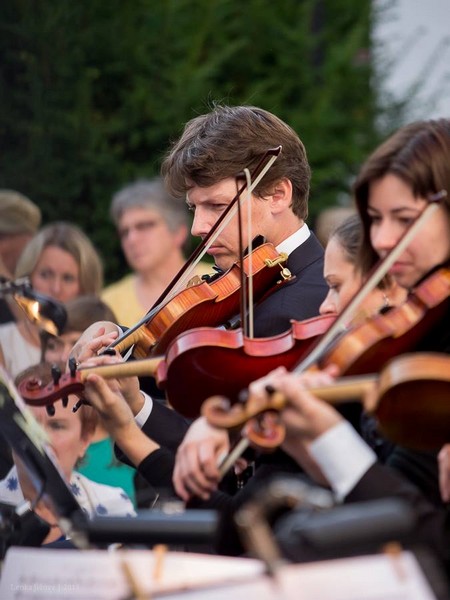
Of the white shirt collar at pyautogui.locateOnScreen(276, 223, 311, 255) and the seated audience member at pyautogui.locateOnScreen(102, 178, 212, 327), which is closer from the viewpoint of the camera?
the white shirt collar at pyautogui.locateOnScreen(276, 223, 311, 255)

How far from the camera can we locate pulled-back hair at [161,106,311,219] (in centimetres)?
380

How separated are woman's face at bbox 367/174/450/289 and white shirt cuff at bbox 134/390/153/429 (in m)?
1.25

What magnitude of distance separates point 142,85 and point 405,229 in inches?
208

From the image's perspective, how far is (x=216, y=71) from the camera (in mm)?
7812

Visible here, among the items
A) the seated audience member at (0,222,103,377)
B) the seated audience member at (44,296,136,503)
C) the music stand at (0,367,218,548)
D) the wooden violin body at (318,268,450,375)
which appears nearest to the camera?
the music stand at (0,367,218,548)

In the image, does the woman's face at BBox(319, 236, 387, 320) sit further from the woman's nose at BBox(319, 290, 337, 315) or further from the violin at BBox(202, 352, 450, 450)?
the violin at BBox(202, 352, 450, 450)

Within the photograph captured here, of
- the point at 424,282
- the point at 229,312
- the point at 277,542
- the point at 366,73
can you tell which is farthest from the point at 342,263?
the point at 366,73

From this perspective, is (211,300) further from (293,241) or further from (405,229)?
(405,229)

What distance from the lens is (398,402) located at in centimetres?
245

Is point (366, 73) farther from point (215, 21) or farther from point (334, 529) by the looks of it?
point (334, 529)

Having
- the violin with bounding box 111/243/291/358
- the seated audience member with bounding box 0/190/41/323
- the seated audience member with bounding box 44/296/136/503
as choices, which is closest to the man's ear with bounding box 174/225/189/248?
the seated audience member with bounding box 0/190/41/323

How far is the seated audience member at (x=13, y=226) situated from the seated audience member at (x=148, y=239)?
1.53 ft

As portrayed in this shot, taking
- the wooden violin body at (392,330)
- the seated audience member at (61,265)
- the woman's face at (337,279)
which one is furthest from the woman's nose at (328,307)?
the seated audience member at (61,265)

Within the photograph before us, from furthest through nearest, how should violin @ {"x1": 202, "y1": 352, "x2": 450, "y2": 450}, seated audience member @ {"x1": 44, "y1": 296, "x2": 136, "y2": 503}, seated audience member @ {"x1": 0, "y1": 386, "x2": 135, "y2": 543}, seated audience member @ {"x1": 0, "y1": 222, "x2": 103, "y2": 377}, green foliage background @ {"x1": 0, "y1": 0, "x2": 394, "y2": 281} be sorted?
green foliage background @ {"x1": 0, "y1": 0, "x2": 394, "y2": 281}, seated audience member @ {"x1": 0, "y1": 222, "x2": 103, "y2": 377}, seated audience member @ {"x1": 44, "y1": 296, "x2": 136, "y2": 503}, seated audience member @ {"x1": 0, "y1": 386, "x2": 135, "y2": 543}, violin @ {"x1": 202, "y1": 352, "x2": 450, "y2": 450}
